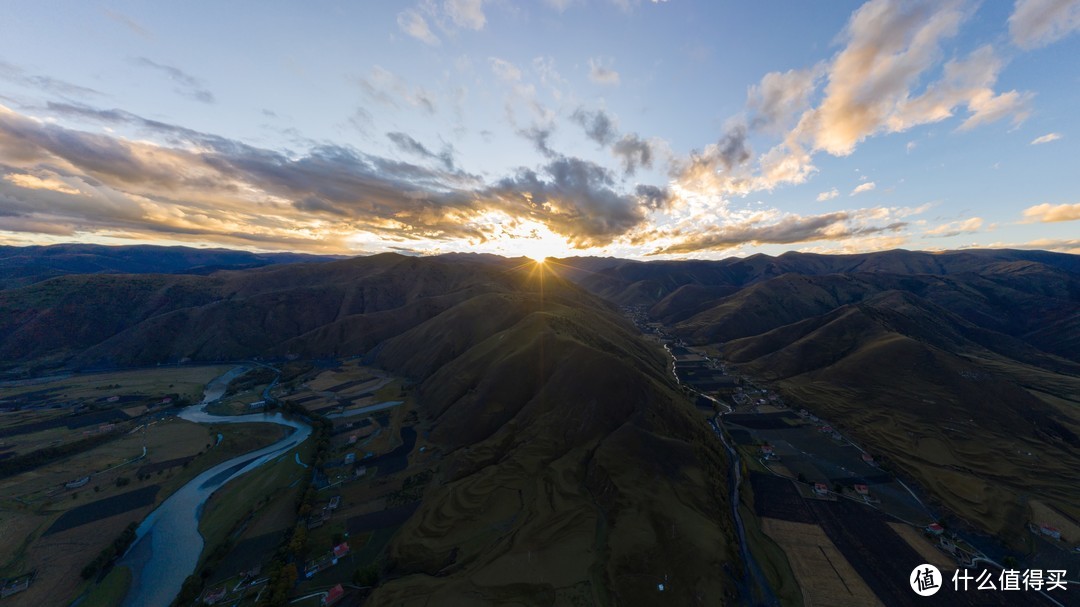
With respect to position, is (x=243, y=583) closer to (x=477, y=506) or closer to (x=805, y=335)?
(x=477, y=506)

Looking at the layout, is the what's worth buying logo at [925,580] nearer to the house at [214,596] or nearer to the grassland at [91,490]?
the house at [214,596]

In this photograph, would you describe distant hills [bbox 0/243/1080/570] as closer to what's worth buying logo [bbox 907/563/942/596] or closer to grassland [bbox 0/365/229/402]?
what's worth buying logo [bbox 907/563/942/596]

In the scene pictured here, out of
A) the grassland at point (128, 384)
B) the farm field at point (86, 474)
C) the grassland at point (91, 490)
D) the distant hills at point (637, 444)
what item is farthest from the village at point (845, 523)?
the grassland at point (128, 384)

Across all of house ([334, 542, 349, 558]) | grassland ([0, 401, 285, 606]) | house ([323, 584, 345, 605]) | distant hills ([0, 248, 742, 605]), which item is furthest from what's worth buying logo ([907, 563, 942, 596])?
grassland ([0, 401, 285, 606])

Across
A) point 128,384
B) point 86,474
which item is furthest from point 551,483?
point 128,384

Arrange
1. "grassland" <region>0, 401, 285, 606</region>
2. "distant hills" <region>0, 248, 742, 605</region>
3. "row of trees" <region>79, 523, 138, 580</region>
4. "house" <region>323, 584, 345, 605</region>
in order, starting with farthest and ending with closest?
"grassland" <region>0, 401, 285, 606</region> → "row of trees" <region>79, 523, 138, 580</region> → "distant hills" <region>0, 248, 742, 605</region> → "house" <region>323, 584, 345, 605</region>

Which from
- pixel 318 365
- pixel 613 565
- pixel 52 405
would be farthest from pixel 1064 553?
pixel 52 405

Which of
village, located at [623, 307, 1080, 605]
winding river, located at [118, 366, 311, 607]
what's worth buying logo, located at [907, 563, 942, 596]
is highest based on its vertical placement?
what's worth buying logo, located at [907, 563, 942, 596]
